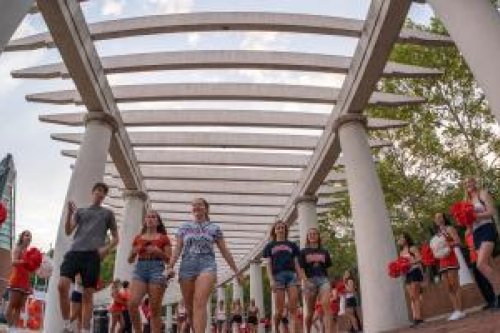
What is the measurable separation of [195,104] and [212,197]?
6504 millimetres

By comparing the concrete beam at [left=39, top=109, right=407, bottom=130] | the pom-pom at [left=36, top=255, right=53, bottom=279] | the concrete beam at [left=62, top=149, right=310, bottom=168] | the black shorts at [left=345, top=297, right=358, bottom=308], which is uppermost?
the concrete beam at [left=39, top=109, right=407, bottom=130]

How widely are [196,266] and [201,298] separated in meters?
0.46

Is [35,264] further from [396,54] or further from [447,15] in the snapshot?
[396,54]

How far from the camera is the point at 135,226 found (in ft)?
58.8

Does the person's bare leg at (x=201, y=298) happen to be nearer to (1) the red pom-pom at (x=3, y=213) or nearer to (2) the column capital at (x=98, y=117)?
(1) the red pom-pom at (x=3, y=213)

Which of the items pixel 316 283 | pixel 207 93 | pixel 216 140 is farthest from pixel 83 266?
pixel 216 140

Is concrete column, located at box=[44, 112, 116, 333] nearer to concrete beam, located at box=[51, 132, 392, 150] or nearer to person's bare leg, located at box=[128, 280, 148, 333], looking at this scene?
concrete beam, located at box=[51, 132, 392, 150]

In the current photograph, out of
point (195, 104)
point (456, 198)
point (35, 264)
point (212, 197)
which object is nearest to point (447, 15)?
point (35, 264)

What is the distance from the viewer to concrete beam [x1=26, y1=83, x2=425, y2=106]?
539 inches

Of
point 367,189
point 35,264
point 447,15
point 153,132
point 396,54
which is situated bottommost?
point 35,264

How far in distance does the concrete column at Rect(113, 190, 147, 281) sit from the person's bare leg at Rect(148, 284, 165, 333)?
1076 centimetres

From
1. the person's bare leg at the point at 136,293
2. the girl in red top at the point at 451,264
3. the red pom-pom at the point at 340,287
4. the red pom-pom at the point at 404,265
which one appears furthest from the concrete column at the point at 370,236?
the person's bare leg at the point at 136,293

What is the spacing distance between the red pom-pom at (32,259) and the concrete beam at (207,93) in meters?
5.99

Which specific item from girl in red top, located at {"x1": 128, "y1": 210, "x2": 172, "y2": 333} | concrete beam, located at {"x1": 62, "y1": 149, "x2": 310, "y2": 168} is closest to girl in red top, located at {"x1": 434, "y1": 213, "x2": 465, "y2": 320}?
girl in red top, located at {"x1": 128, "y1": 210, "x2": 172, "y2": 333}
